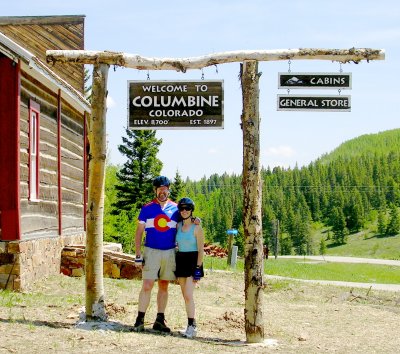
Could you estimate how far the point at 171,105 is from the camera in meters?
9.57

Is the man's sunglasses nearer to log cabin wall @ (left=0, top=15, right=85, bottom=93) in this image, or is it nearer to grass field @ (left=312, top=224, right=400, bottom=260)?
log cabin wall @ (left=0, top=15, right=85, bottom=93)

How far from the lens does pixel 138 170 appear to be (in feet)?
185

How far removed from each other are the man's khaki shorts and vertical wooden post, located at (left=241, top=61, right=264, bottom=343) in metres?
0.95

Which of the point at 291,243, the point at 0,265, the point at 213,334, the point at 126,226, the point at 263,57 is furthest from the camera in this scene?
the point at 291,243

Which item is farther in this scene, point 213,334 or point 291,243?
point 291,243

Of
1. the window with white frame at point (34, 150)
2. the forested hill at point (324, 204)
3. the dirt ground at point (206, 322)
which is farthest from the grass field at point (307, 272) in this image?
the forested hill at point (324, 204)

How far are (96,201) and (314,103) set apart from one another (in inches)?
123

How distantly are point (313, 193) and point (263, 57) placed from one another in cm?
15959

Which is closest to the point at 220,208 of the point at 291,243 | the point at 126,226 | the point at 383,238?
the point at 291,243

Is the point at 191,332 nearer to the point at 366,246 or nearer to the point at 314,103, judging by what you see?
the point at 314,103

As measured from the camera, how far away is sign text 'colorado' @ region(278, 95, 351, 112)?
941 cm

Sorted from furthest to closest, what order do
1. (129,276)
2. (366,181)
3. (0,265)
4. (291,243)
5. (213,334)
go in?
(366,181) → (291,243) → (129,276) → (0,265) → (213,334)

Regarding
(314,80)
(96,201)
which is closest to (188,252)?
(96,201)

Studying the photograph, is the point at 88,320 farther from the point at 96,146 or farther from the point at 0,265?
the point at 0,265
